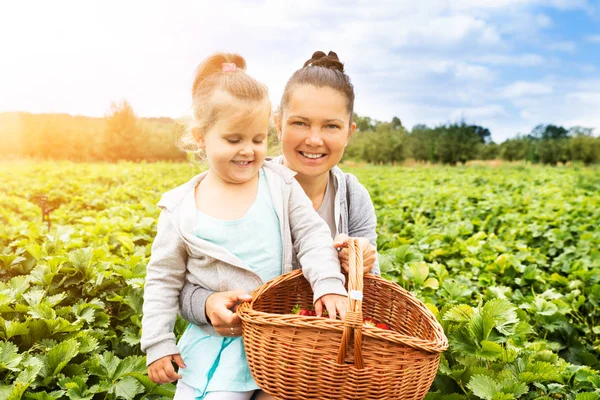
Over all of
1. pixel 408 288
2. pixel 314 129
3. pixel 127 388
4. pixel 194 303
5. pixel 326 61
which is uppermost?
pixel 326 61

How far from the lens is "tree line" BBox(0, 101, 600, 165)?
150ft

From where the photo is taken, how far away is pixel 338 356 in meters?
1.42

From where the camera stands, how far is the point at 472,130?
55.8 m

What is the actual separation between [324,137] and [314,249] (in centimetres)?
71

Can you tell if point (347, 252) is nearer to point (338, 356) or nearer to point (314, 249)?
point (314, 249)

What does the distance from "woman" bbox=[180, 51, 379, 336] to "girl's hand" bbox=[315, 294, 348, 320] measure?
0.57 m

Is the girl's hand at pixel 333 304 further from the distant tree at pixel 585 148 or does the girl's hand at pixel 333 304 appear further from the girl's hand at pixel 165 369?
the distant tree at pixel 585 148

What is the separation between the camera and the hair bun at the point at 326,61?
2.60 m

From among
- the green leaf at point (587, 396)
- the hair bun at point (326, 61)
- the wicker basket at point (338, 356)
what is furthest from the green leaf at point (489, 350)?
the hair bun at point (326, 61)

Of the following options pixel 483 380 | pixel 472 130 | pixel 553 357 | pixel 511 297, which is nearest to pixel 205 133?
pixel 483 380

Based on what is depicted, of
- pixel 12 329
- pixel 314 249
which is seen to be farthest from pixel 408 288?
pixel 12 329

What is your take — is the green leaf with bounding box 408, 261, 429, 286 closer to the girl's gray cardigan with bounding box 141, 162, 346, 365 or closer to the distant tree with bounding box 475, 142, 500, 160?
the girl's gray cardigan with bounding box 141, 162, 346, 365

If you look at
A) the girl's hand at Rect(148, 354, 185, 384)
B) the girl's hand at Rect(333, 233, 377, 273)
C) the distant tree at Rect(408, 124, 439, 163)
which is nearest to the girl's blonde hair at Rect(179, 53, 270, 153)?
the girl's hand at Rect(333, 233, 377, 273)

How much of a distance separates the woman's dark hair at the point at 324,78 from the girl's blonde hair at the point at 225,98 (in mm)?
467
